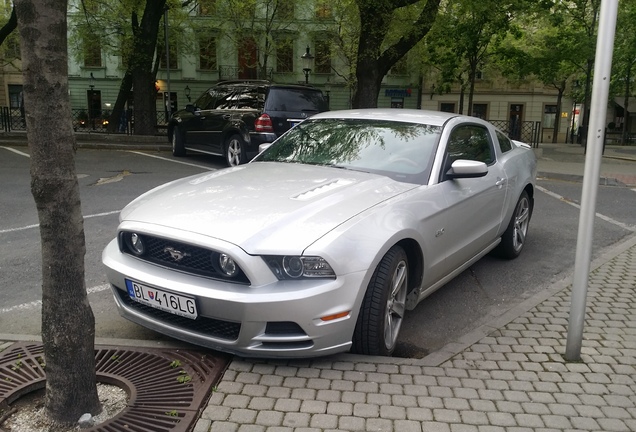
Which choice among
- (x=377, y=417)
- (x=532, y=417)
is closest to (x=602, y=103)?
(x=532, y=417)

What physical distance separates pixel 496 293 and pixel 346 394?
2.49m

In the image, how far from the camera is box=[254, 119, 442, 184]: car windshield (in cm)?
445

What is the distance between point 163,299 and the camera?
10.8ft

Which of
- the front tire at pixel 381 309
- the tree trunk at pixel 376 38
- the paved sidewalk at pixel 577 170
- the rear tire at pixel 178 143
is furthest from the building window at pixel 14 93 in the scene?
the front tire at pixel 381 309

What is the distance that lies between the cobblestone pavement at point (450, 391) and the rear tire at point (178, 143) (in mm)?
11362

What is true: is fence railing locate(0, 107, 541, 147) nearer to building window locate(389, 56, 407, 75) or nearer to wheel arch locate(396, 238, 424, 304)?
wheel arch locate(396, 238, 424, 304)

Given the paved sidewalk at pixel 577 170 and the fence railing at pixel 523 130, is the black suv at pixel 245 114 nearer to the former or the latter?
Answer: the paved sidewalk at pixel 577 170

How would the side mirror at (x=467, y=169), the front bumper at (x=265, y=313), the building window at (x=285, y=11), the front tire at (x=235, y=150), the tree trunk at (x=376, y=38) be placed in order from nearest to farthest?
1. the front bumper at (x=265, y=313)
2. the side mirror at (x=467, y=169)
3. the front tire at (x=235, y=150)
4. the tree trunk at (x=376, y=38)
5. the building window at (x=285, y=11)

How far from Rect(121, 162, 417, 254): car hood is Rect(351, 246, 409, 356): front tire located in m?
0.38

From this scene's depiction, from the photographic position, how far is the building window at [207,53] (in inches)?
1489

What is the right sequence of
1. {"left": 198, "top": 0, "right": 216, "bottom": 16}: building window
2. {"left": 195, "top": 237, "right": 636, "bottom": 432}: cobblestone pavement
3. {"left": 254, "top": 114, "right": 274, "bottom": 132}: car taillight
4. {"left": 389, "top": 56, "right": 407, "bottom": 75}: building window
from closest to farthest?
{"left": 195, "top": 237, "right": 636, "bottom": 432}: cobblestone pavement → {"left": 254, "top": 114, "right": 274, "bottom": 132}: car taillight → {"left": 198, "top": 0, "right": 216, "bottom": 16}: building window → {"left": 389, "top": 56, "right": 407, "bottom": 75}: building window

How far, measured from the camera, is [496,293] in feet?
16.7

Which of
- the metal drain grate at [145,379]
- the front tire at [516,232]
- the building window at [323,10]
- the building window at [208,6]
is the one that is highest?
the building window at [323,10]

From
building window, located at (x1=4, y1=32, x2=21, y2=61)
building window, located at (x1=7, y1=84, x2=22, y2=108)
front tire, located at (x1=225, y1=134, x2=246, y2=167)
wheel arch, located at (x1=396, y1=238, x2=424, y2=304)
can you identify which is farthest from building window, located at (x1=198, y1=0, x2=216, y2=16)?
wheel arch, located at (x1=396, y1=238, x2=424, y2=304)
